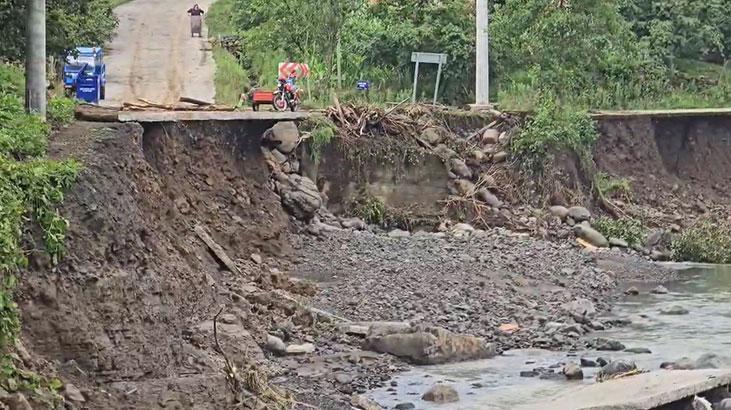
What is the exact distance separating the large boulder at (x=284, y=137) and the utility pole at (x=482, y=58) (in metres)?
6.21

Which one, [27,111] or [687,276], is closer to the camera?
[27,111]

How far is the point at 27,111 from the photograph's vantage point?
17.8 m

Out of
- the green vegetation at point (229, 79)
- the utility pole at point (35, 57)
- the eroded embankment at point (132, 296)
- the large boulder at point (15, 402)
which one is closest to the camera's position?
the large boulder at point (15, 402)

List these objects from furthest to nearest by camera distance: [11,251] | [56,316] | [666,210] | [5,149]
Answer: [666,210] → [5,149] → [56,316] → [11,251]

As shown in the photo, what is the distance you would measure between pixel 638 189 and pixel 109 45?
1969cm

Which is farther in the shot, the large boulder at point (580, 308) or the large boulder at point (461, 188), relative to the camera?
the large boulder at point (461, 188)

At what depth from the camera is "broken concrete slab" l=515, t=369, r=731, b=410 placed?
1317 cm

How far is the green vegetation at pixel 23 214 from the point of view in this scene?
33.2ft

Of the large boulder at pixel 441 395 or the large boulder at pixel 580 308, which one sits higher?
the large boulder at pixel 441 395

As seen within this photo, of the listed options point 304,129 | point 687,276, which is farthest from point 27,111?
point 687,276

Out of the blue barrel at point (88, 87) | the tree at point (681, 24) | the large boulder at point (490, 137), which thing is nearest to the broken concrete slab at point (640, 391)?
the large boulder at point (490, 137)

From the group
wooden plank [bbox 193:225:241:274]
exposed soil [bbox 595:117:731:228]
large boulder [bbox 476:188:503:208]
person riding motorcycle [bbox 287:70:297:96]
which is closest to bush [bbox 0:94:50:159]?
wooden plank [bbox 193:225:241:274]

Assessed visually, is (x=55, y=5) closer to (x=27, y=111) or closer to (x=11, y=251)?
(x=27, y=111)

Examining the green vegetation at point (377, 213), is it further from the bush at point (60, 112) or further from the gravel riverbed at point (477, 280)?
the bush at point (60, 112)
